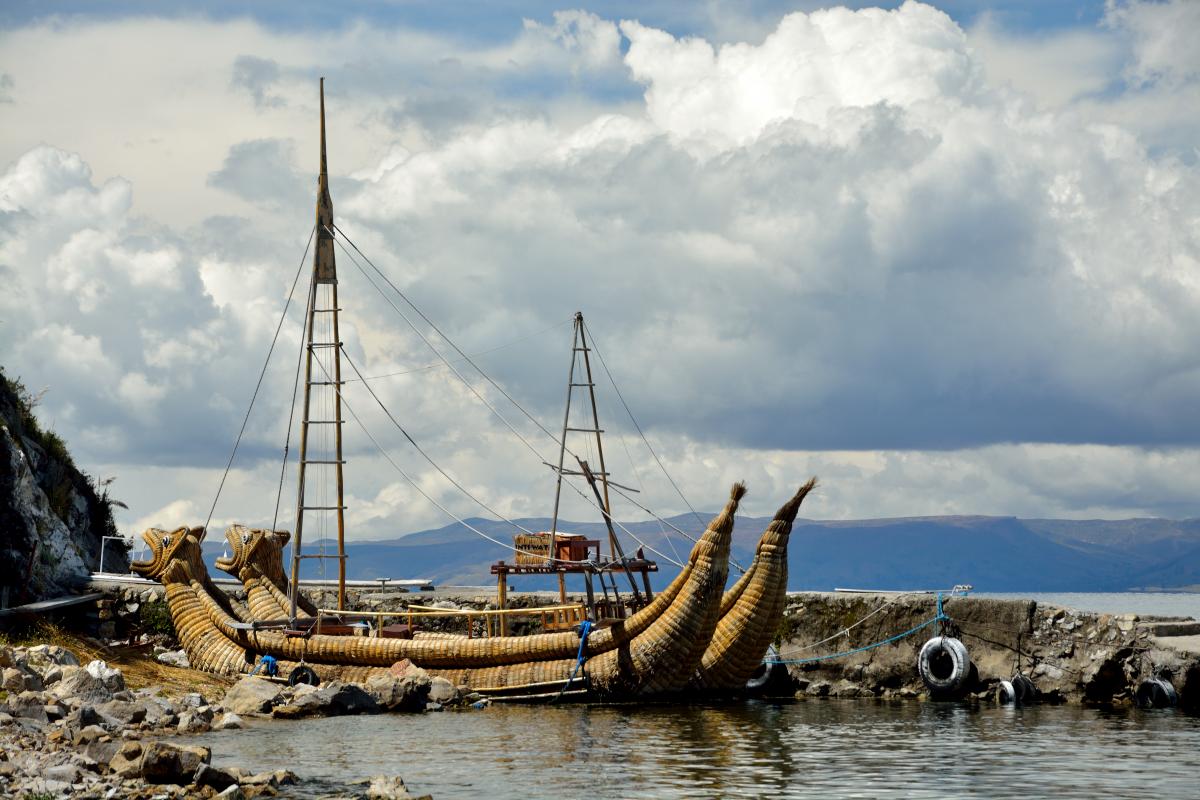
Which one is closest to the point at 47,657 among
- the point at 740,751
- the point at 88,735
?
the point at 88,735

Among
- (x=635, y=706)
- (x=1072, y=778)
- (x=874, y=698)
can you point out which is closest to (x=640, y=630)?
(x=635, y=706)

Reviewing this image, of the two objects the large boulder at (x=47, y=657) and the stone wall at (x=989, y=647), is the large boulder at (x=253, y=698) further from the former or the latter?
the stone wall at (x=989, y=647)

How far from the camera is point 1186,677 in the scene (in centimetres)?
3269

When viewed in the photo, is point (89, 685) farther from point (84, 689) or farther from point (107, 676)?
point (107, 676)

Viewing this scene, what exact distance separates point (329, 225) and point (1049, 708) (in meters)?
22.7

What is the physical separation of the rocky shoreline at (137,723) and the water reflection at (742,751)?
91cm

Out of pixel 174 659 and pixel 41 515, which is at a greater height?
pixel 41 515

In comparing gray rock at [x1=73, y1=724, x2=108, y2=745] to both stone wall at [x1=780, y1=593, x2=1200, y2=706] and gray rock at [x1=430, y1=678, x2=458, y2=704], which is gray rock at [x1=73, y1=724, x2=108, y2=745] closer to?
gray rock at [x1=430, y1=678, x2=458, y2=704]

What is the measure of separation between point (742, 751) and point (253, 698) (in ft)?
35.9

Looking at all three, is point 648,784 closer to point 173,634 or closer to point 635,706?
point 635,706

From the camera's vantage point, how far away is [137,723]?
26.4 m

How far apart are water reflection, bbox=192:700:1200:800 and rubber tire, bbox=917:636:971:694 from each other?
153cm

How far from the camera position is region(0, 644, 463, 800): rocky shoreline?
64.0 feet

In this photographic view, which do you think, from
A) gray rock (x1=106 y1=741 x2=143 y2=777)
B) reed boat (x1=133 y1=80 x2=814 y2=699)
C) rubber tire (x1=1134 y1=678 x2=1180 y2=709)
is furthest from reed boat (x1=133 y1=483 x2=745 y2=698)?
gray rock (x1=106 y1=741 x2=143 y2=777)
